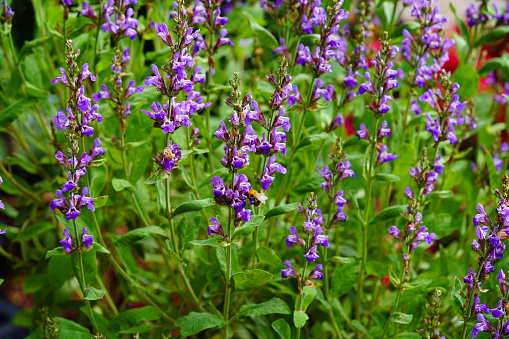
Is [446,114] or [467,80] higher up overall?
[467,80]

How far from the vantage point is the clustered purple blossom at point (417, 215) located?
1280 millimetres

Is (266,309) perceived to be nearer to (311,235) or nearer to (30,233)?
(311,235)

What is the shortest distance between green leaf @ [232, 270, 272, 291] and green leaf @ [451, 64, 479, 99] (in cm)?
101

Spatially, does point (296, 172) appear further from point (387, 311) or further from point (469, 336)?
point (469, 336)

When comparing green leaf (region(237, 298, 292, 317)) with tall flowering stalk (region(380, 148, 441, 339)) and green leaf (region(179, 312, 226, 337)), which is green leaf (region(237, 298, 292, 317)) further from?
tall flowering stalk (region(380, 148, 441, 339))

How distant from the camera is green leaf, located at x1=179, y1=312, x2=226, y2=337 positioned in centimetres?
122

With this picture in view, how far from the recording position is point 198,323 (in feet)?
4.07

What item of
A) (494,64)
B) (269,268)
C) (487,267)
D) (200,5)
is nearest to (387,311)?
(269,268)

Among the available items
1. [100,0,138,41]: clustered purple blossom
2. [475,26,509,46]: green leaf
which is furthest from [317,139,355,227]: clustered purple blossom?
[475,26,509,46]: green leaf

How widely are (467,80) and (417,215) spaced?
719 mm

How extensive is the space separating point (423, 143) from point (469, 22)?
45 centimetres

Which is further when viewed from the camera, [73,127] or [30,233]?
[30,233]

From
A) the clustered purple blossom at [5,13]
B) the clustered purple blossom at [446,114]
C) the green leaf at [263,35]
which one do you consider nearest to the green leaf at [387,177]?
the clustered purple blossom at [446,114]

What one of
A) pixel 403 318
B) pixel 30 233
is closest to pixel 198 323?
pixel 403 318
